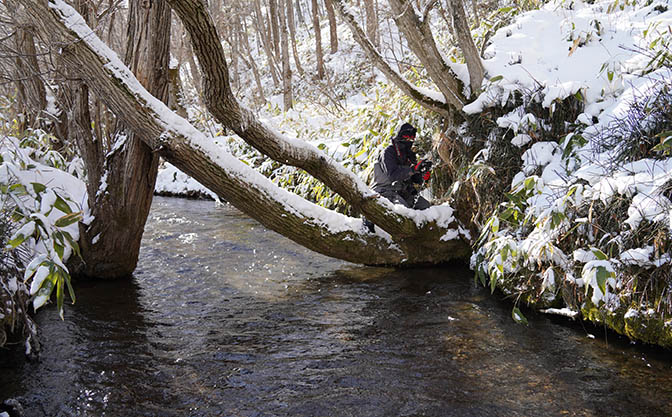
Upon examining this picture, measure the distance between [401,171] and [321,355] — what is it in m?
2.76

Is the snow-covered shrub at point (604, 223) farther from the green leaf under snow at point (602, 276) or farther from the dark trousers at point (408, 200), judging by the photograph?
the dark trousers at point (408, 200)

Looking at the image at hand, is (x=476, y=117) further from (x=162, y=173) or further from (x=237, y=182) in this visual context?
(x=162, y=173)

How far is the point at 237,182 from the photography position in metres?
4.66

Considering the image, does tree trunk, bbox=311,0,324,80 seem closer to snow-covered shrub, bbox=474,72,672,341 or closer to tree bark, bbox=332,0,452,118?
tree bark, bbox=332,0,452,118

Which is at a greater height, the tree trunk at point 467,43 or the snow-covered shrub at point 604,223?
the tree trunk at point 467,43

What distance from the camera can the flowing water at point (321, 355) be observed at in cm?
295

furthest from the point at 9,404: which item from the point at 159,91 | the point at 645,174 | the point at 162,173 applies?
the point at 162,173

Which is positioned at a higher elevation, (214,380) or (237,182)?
(237,182)

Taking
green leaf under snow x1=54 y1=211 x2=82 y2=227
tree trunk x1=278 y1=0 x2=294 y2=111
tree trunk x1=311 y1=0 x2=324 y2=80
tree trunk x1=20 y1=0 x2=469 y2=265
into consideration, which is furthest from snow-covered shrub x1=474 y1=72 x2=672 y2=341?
tree trunk x1=311 y1=0 x2=324 y2=80

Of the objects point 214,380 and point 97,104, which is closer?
point 214,380

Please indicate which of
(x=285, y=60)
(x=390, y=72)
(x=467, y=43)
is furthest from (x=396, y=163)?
(x=285, y=60)

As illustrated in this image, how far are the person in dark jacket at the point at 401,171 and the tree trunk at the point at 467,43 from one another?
96 cm

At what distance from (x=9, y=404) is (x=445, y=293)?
3733mm

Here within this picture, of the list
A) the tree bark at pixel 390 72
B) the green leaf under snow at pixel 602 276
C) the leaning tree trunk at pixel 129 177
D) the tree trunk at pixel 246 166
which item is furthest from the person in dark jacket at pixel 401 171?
the green leaf under snow at pixel 602 276
